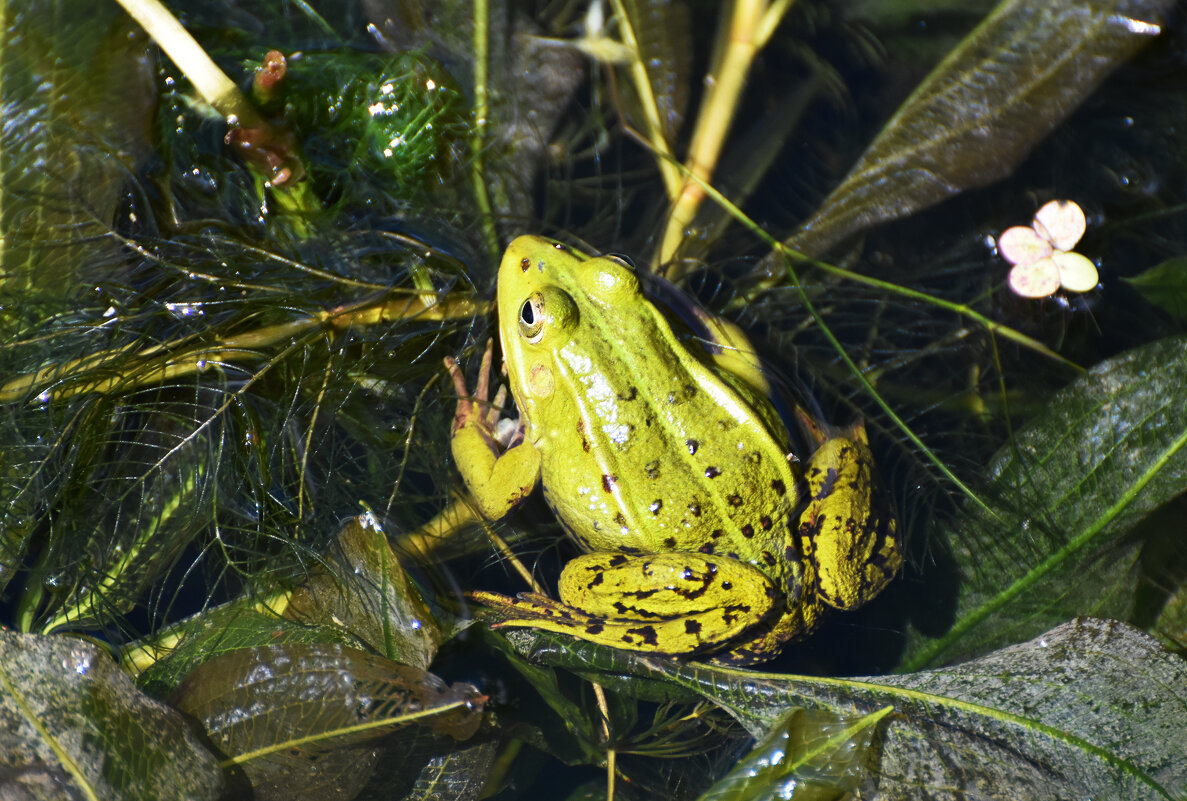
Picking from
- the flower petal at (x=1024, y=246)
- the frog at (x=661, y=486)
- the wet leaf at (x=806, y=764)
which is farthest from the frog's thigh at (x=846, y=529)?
the flower petal at (x=1024, y=246)

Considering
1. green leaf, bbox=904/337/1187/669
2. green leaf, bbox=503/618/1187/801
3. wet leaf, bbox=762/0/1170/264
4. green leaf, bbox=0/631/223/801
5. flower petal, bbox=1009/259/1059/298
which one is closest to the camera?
green leaf, bbox=0/631/223/801

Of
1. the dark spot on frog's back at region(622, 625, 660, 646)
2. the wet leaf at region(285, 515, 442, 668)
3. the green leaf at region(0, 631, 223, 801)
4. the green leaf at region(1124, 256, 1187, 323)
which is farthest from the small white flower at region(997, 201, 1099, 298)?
the green leaf at region(0, 631, 223, 801)

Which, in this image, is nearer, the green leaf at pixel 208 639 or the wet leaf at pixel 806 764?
the wet leaf at pixel 806 764

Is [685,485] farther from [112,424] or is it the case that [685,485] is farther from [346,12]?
[346,12]

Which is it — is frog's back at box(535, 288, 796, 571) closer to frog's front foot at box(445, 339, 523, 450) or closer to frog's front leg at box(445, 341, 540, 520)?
frog's front leg at box(445, 341, 540, 520)

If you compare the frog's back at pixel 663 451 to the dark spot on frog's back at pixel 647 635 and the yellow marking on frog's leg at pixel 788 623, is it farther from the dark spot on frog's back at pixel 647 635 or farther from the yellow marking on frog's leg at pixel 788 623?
the dark spot on frog's back at pixel 647 635

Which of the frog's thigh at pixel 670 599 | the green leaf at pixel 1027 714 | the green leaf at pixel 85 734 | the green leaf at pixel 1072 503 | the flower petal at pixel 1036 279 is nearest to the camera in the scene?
the green leaf at pixel 85 734

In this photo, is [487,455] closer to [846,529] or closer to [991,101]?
[846,529]
